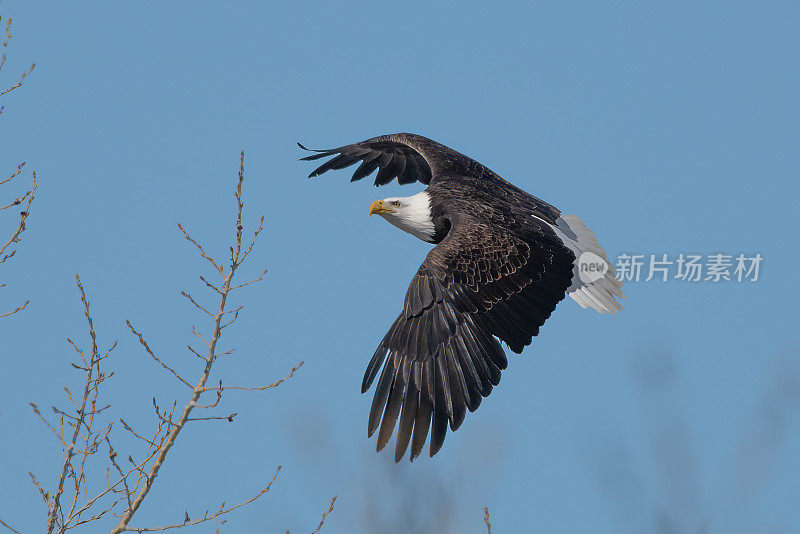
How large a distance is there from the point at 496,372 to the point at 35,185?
2881 millimetres

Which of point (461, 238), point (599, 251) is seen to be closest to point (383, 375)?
point (461, 238)

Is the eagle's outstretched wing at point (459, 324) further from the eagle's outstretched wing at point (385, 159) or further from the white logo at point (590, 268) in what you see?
the eagle's outstretched wing at point (385, 159)

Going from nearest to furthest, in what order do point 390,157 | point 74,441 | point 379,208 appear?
point 74,441, point 379,208, point 390,157

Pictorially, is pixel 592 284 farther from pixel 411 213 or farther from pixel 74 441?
pixel 74 441

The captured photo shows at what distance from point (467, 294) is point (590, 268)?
215cm

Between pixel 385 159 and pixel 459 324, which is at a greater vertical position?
pixel 385 159

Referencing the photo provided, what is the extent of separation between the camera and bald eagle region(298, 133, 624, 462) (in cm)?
608

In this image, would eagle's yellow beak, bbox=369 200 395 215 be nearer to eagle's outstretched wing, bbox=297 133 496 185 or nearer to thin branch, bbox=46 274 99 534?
eagle's outstretched wing, bbox=297 133 496 185

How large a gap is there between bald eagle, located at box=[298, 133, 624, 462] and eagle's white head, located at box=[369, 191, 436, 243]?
0.4 inches

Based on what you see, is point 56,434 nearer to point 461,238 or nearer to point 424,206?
point 461,238

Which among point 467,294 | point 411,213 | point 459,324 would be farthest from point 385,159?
point 459,324

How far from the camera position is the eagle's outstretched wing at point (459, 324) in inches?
238

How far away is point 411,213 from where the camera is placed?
27.1ft

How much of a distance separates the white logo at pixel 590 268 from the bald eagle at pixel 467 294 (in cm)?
1
